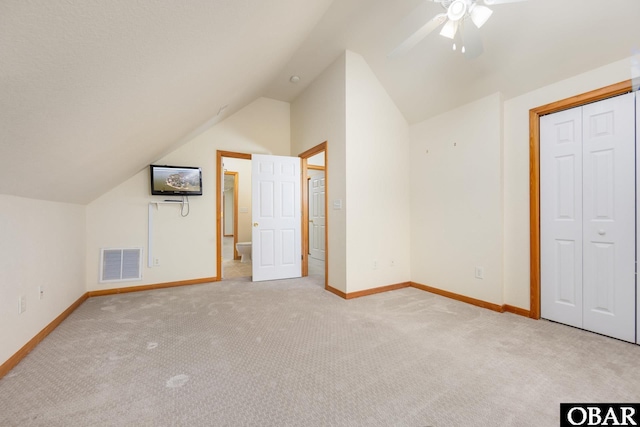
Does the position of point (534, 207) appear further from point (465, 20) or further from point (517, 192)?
point (465, 20)

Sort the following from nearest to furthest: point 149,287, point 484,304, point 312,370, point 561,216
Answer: point 312,370 → point 561,216 → point 484,304 → point 149,287

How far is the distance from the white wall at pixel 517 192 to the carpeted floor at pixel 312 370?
35 cm

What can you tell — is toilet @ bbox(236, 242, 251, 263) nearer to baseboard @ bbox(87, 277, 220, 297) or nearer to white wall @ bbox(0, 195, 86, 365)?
baseboard @ bbox(87, 277, 220, 297)

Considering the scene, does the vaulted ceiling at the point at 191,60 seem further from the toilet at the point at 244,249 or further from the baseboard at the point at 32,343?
the toilet at the point at 244,249

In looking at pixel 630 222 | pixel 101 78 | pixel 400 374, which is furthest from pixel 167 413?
pixel 630 222

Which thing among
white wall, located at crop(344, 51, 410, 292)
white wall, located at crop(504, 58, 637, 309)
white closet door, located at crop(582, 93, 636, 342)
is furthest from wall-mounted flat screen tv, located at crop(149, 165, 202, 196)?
white closet door, located at crop(582, 93, 636, 342)

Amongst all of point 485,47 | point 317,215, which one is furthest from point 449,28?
point 317,215

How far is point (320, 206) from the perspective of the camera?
240 inches

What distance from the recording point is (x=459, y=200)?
10.4 feet

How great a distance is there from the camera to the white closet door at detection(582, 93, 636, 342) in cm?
210

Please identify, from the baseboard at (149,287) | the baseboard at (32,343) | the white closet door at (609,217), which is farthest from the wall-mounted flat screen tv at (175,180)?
the white closet door at (609,217)

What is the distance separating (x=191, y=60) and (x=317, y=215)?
15.6 feet

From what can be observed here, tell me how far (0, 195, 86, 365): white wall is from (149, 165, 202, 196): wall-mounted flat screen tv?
0.92 meters

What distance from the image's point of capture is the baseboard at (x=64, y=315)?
1763 millimetres
